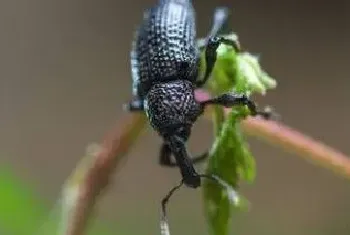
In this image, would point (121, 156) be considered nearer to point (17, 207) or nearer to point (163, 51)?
point (163, 51)

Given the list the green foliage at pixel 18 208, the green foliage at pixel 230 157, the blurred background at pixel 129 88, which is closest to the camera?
the green foliage at pixel 230 157

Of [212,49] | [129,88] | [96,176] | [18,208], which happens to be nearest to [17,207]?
[18,208]

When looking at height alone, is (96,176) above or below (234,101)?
below

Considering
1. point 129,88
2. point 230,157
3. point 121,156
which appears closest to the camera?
point 230,157

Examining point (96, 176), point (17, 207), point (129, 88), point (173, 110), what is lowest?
point (129, 88)

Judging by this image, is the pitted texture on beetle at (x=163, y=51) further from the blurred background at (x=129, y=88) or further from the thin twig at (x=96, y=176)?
the blurred background at (x=129, y=88)

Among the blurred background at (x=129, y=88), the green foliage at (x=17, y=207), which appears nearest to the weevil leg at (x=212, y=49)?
the green foliage at (x=17, y=207)
